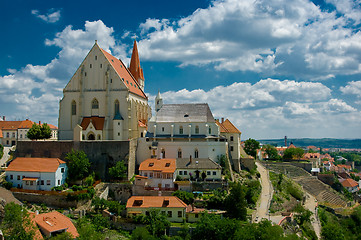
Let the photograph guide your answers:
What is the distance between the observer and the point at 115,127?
62.9 m

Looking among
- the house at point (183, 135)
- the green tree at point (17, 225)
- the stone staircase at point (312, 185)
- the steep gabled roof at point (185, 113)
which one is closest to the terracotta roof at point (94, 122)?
the house at point (183, 135)

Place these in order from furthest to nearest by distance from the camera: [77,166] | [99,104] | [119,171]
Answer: [99,104] → [119,171] → [77,166]

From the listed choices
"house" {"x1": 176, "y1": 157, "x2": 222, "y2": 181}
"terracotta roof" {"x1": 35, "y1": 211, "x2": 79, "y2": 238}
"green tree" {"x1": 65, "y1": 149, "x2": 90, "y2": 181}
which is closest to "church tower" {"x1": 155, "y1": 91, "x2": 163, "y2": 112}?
"house" {"x1": 176, "y1": 157, "x2": 222, "y2": 181}

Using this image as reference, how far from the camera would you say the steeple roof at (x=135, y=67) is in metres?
82.6

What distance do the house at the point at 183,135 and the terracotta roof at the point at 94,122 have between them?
825cm

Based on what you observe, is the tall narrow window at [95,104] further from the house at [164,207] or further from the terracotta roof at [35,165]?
the house at [164,207]

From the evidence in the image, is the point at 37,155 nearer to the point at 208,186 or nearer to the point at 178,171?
the point at 178,171

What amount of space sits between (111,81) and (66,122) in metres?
11.6

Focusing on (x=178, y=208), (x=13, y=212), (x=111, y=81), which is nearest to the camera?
(x=13, y=212)

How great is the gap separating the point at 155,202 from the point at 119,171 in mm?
9796

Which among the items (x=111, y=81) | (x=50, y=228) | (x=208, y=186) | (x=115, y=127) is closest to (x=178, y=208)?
(x=208, y=186)

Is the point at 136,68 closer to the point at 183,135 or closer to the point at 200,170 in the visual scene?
the point at 183,135

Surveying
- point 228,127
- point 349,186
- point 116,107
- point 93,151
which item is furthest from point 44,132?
point 349,186

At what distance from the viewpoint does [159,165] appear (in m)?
54.2
